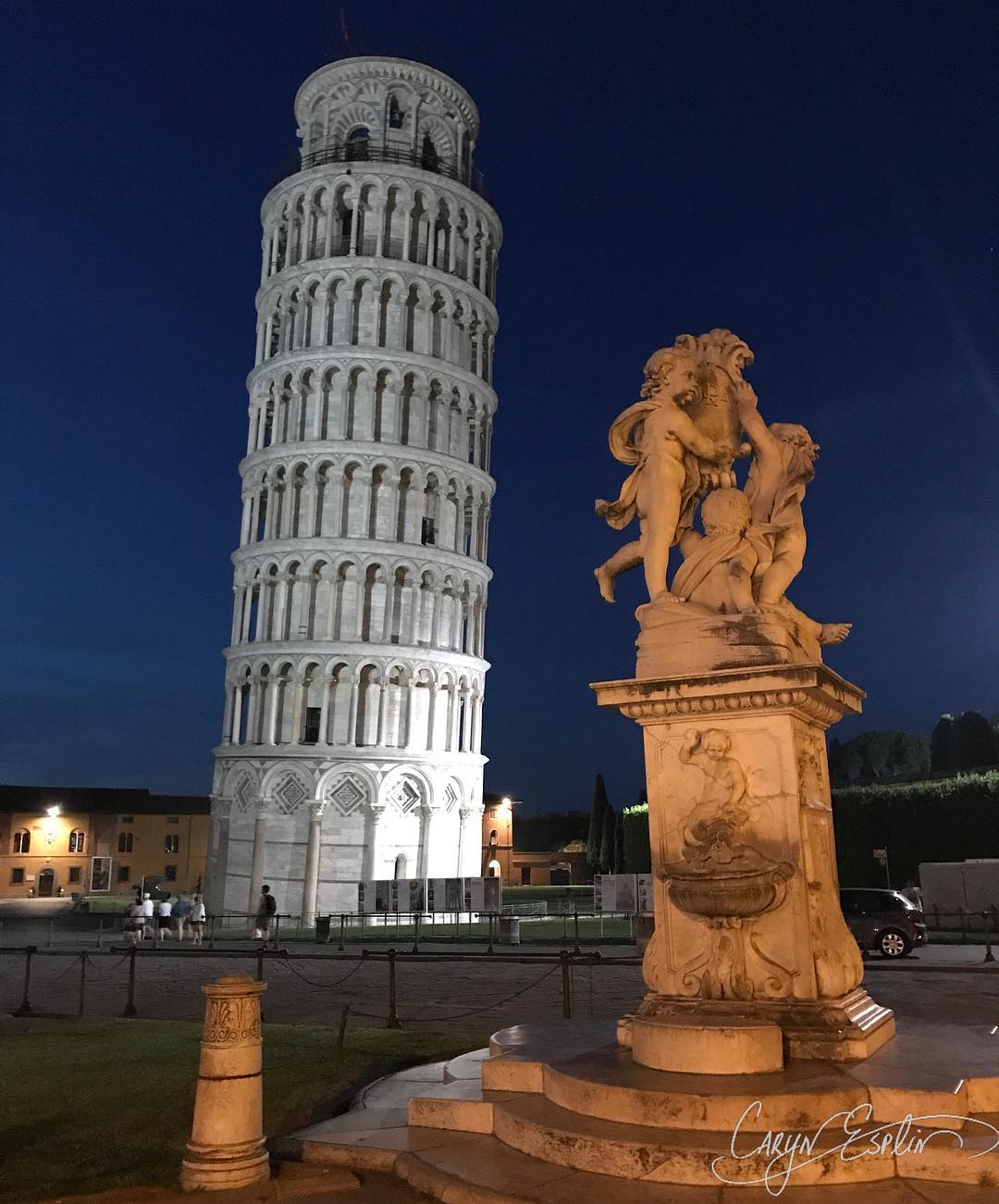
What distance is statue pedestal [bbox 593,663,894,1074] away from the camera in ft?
20.6

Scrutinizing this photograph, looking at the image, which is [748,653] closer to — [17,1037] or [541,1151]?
[541,1151]

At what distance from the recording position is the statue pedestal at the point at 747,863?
6277 mm

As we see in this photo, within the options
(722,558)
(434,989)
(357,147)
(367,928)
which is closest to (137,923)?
(367,928)

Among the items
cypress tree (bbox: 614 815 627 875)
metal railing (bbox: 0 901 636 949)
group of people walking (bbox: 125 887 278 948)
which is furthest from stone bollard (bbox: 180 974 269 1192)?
cypress tree (bbox: 614 815 627 875)

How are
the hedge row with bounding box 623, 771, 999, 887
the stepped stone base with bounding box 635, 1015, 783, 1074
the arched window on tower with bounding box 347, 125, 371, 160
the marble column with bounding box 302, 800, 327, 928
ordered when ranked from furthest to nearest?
the arched window on tower with bounding box 347, 125, 371, 160 < the marble column with bounding box 302, 800, 327, 928 < the hedge row with bounding box 623, 771, 999, 887 < the stepped stone base with bounding box 635, 1015, 783, 1074

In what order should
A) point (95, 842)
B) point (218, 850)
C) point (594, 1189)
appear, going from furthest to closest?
point (95, 842), point (218, 850), point (594, 1189)


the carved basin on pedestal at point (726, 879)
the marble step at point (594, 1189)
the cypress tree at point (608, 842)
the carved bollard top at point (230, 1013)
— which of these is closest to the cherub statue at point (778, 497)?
the carved basin on pedestal at point (726, 879)

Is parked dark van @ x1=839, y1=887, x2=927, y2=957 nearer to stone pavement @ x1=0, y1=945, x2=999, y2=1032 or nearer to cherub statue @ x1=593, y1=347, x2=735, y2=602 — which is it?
stone pavement @ x1=0, y1=945, x2=999, y2=1032

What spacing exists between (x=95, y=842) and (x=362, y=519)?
4715 centimetres

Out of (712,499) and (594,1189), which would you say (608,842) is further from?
(594,1189)

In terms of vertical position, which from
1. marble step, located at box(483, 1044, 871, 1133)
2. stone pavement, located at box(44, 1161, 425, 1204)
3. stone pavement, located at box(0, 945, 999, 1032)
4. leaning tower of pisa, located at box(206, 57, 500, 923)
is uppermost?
leaning tower of pisa, located at box(206, 57, 500, 923)

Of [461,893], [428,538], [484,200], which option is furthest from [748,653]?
[484,200]

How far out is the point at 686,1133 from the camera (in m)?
5.23

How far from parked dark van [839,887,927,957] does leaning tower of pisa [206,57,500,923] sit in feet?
87.2
